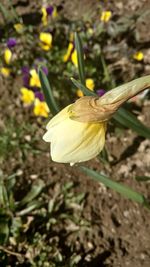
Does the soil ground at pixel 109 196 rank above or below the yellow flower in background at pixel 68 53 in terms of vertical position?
below

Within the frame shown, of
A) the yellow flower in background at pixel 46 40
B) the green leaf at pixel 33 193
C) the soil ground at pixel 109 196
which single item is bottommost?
the soil ground at pixel 109 196

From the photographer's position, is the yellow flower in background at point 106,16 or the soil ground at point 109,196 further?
the yellow flower in background at point 106,16

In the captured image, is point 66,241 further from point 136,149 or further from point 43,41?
point 43,41

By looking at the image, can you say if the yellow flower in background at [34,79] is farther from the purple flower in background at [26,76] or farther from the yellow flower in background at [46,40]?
the yellow flower in background at [46,40]

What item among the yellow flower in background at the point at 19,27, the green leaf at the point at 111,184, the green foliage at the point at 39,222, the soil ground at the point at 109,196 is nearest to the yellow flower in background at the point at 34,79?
the soil ground at the point at 109,196

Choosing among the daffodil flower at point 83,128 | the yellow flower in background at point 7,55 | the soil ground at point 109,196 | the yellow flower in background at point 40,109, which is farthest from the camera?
the yellow flower in background at point 7,55

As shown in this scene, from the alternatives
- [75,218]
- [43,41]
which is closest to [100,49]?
[43,41]

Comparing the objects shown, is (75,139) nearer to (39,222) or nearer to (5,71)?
(39,222)

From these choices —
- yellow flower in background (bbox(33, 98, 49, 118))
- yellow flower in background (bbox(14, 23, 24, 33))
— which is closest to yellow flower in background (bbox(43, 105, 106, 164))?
yellow flower in background (bbox(33, 98, 49, 118))

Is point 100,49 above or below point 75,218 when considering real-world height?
above
